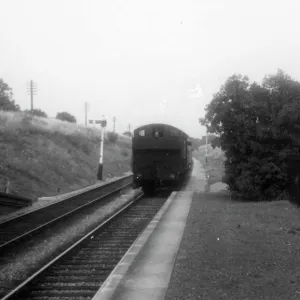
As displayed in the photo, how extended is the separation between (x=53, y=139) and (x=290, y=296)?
29399 millimetres

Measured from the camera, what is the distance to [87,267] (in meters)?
8.66

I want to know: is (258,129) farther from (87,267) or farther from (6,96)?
(6,96)

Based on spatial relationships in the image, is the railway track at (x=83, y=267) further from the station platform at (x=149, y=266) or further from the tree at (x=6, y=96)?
the tree at (x=6, y=96)

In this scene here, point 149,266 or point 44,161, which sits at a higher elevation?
point 44,161

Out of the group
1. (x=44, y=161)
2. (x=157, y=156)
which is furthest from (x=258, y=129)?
(x=44, y=161)

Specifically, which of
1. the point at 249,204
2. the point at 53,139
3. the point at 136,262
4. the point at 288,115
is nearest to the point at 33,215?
the point at 136,262

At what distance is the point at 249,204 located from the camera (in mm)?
16062

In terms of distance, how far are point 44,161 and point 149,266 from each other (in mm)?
18995

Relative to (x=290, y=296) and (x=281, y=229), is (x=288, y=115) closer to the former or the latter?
(x=281, y=229)

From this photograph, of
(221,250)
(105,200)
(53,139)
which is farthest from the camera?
(53,139)

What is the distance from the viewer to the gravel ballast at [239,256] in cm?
641

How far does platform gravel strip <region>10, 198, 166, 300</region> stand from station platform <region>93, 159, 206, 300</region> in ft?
1.55

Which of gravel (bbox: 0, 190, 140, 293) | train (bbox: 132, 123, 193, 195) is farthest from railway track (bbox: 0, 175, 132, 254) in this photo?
train (bbox: 132, 123, 193, 195)

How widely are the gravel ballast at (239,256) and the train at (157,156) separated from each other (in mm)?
6131
